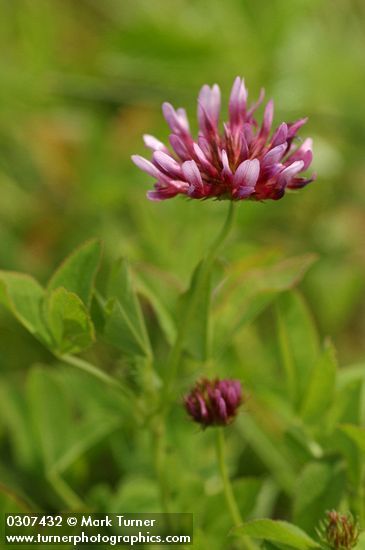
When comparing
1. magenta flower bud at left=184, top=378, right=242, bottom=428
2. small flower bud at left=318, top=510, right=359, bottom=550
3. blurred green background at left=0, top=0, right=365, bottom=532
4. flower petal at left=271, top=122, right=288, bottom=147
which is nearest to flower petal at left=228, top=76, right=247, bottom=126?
flower petal at left=271, top=122, right=288, bottom=147

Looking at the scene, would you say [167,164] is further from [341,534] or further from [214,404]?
[341,534]

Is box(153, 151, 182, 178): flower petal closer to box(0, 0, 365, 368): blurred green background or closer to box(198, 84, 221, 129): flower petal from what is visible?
box(198, 84, 221, 129): flower petal

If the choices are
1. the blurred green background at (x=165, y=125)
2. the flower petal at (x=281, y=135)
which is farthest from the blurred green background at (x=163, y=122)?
the flower petal at (x=281, y=135)

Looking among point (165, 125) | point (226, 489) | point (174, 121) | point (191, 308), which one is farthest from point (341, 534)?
point (165, 125)

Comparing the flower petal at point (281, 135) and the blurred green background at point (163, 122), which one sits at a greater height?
the blurred green background at point (163, 122)

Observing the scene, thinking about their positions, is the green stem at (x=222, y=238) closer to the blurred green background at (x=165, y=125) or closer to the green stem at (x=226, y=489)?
the green stem at (x=226, y=489)

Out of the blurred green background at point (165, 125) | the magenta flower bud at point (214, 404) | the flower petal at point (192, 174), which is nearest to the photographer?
the flower petal at point (192, 174)

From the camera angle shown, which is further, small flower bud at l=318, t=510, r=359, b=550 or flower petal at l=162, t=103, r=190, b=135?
flower petal at l=162, t=103, r=190, b=135
